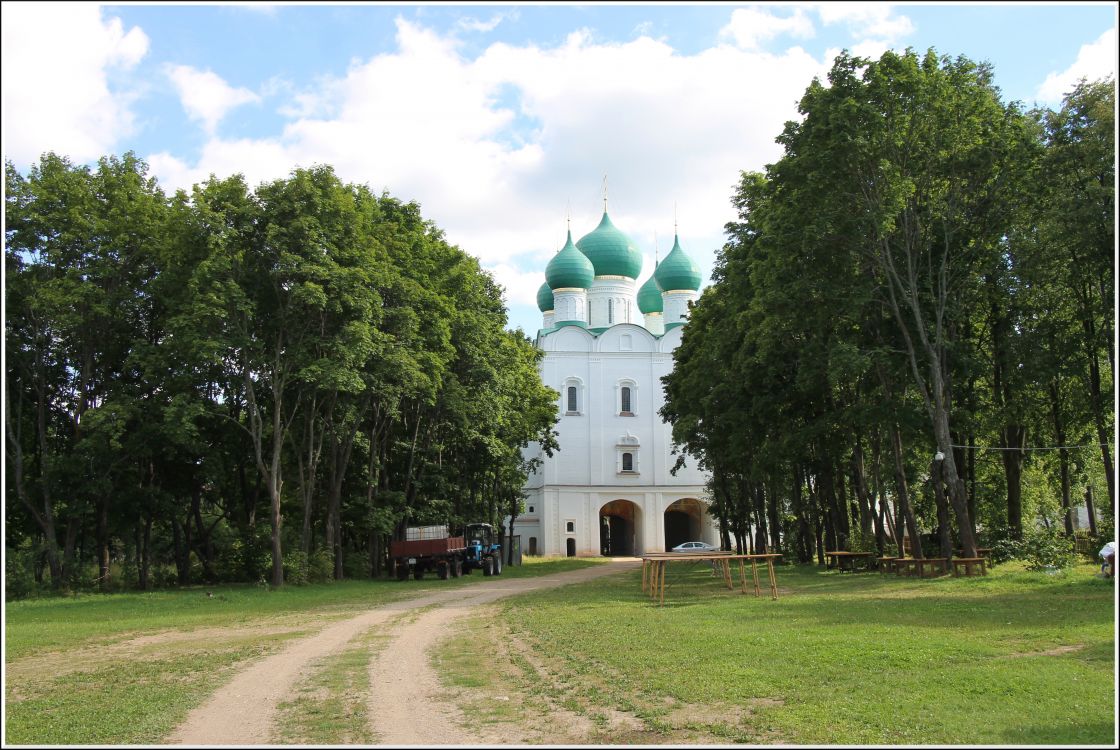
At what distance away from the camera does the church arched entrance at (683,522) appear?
6719cm

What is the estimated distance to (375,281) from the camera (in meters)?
29.7

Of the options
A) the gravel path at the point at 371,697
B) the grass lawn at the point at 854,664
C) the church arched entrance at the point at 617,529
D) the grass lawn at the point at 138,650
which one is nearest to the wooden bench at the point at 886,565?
the grass lawn at the point at 854,664

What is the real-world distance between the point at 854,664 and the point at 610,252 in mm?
59726

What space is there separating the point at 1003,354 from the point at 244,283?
2091 centimetres

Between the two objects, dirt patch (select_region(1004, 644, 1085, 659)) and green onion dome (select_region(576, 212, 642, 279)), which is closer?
dirt patch (select_region(1004, 644, 1085, 659))

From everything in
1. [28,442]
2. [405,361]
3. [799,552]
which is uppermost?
[405,361]

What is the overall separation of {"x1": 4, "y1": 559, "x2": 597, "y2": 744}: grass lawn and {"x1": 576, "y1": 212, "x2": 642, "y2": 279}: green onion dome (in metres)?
43.3

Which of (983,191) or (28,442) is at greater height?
(983,191)

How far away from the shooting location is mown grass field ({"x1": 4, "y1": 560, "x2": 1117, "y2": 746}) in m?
8.30

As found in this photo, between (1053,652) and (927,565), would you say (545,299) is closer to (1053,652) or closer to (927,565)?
(927,565)

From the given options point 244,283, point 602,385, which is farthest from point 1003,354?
point 602,385

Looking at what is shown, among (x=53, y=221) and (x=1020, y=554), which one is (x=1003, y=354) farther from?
(x=53, y=221)

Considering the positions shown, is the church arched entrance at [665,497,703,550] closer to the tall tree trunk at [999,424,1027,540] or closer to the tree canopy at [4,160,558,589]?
the tree canopy at [4,160,558,589]

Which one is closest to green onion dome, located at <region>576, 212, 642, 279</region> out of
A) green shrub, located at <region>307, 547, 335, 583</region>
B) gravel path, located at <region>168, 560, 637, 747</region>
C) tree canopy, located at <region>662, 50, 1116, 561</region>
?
tree canopy, located at <region>662, 50, 1116, 561</region>
